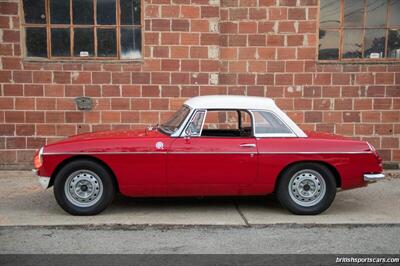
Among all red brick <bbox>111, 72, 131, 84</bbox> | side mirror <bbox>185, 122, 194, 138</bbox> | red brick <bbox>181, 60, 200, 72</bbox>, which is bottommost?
side mirror <bbox>185, 122, 194, 138</bbox>

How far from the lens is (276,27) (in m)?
9.02

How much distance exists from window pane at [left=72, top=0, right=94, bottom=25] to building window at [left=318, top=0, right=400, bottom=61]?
4.26 meters

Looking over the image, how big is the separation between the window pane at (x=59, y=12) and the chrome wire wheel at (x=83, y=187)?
390cm

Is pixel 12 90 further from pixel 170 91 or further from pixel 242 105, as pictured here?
pixel 242 105

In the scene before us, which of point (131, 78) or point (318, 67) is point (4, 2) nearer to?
point (131, 78)

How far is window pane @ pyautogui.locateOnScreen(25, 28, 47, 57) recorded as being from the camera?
29.0ft

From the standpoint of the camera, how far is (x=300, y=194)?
623 centimetres

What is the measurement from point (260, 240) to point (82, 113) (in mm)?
4797

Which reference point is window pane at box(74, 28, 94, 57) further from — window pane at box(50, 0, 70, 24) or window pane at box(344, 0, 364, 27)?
window pane at box(344, 0, 364, 27)

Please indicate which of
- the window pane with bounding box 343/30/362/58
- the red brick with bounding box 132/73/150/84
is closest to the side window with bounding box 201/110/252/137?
the red brick with bounding box 132/73/150/84

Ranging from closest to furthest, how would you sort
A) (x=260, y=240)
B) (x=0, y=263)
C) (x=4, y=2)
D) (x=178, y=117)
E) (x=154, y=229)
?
1. (x=0, y=263)
2. (x=260, y=240)
3. (x=154, y=229)
4. (x=178, y=117)
5. (x=4, y=2)

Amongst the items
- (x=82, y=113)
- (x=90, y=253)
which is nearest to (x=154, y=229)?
(x=90, y=253)

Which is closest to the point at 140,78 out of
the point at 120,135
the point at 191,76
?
the point at 191,76

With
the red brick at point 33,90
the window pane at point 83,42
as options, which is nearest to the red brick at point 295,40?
the window pane at point 83,42
